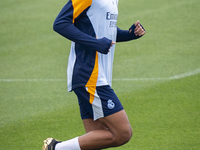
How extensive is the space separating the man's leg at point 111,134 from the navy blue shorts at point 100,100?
6 centimetres

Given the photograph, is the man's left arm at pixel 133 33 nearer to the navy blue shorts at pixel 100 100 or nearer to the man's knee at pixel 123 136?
the navy blue shorts at pixel 100 100

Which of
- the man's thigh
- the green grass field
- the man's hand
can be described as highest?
the man's hand

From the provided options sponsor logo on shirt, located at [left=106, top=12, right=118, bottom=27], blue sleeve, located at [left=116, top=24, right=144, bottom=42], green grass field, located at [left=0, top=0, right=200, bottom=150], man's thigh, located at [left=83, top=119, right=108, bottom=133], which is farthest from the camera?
green grass field, located at [left=0, top=0, right=200, bottom=150]

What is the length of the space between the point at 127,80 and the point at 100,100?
3818mm

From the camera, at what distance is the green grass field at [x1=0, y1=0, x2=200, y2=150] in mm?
4723

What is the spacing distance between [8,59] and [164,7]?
252 inches

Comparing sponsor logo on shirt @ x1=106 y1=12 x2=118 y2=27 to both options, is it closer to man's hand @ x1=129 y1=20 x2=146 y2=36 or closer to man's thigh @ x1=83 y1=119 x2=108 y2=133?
man's hand @ x1=129 y1=20 x2=146 y2=36

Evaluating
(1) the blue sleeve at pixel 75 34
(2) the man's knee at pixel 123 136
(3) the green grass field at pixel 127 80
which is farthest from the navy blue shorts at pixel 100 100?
(3) the green grass field at pixel 127 80

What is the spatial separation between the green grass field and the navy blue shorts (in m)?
1.26

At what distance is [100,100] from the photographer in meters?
3.17

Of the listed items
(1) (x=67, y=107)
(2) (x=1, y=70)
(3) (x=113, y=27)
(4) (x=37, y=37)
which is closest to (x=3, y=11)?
(4) (x=37, y=37)

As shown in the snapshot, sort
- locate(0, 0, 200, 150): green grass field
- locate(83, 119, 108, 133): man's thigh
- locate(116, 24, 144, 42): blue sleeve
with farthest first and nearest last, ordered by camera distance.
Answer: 1. locate(0, 0, 200, 150): green grass field
2. locate(116, 24, 144, 42): blue sleeve
3. locate(83, 119, 108, 133): man's thigh

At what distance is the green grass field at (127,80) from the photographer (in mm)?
4723

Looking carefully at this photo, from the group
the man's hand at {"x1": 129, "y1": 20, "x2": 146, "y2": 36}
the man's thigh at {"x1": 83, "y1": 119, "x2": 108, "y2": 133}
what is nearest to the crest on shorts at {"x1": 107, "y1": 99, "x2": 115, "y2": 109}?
the man's thigh at {"x1": 83, "y1": 119, "x2": 108, "y2": 133}
